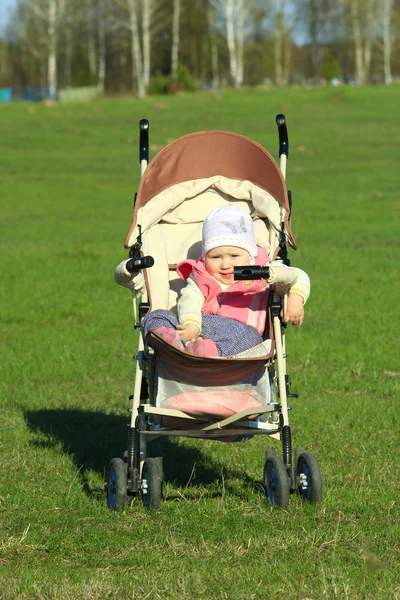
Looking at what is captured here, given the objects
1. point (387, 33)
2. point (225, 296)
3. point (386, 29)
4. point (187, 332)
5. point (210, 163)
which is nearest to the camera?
point (187, 332)

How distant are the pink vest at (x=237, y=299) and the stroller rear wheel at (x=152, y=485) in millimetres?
891

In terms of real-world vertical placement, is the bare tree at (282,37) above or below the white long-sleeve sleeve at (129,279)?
above

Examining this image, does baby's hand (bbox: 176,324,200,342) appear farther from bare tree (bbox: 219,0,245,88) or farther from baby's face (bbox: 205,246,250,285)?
bare tree (bbox: 219,0,245,88)

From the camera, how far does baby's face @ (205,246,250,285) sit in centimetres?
538

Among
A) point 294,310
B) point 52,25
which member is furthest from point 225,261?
point 52,25

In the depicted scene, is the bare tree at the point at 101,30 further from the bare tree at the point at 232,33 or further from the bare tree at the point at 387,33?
the bare tree at the point at 387,33

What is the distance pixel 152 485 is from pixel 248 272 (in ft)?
3.84

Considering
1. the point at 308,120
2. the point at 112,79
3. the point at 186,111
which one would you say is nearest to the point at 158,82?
the point at 186,111

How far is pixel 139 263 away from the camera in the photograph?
4945 mm

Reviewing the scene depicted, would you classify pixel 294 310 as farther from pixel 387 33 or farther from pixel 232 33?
pixel 387 33

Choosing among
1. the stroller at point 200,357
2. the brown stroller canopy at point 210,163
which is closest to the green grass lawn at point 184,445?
the stroller at point 200,357

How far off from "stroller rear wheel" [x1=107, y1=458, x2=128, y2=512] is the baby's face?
114cm

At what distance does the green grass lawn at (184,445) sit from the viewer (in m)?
4.18

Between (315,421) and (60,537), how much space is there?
2516 millimetres
